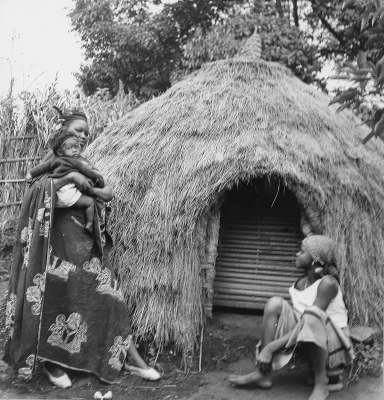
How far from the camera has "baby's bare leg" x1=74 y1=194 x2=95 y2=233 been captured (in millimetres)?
4102

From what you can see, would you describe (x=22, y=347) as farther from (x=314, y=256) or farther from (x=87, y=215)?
(x=314, y=256)

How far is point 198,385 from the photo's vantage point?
4.14 meters

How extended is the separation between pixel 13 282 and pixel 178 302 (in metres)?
1.33

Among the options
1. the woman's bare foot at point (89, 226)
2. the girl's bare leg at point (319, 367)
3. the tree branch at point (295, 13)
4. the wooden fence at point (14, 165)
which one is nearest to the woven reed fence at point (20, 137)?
the wooden fence at point (14, 165)

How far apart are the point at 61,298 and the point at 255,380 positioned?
159 centimetres

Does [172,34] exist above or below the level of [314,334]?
above

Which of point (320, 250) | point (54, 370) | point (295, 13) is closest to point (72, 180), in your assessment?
point (54, 370)

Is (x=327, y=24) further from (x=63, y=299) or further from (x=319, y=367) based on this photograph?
(x=63, y=299)

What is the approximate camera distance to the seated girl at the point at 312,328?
3.74 meters

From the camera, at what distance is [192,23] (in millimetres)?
12930

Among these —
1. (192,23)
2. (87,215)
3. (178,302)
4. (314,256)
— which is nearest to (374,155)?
(314,256)

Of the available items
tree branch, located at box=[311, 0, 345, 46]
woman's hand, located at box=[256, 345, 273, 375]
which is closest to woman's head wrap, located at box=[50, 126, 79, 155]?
woman's hand, located at box=[256, 345, 273, 375]

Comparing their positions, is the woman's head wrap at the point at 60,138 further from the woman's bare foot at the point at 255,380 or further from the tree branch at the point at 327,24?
the tree branch at the point at 327,24

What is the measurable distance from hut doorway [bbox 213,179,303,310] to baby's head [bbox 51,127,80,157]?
199cm
